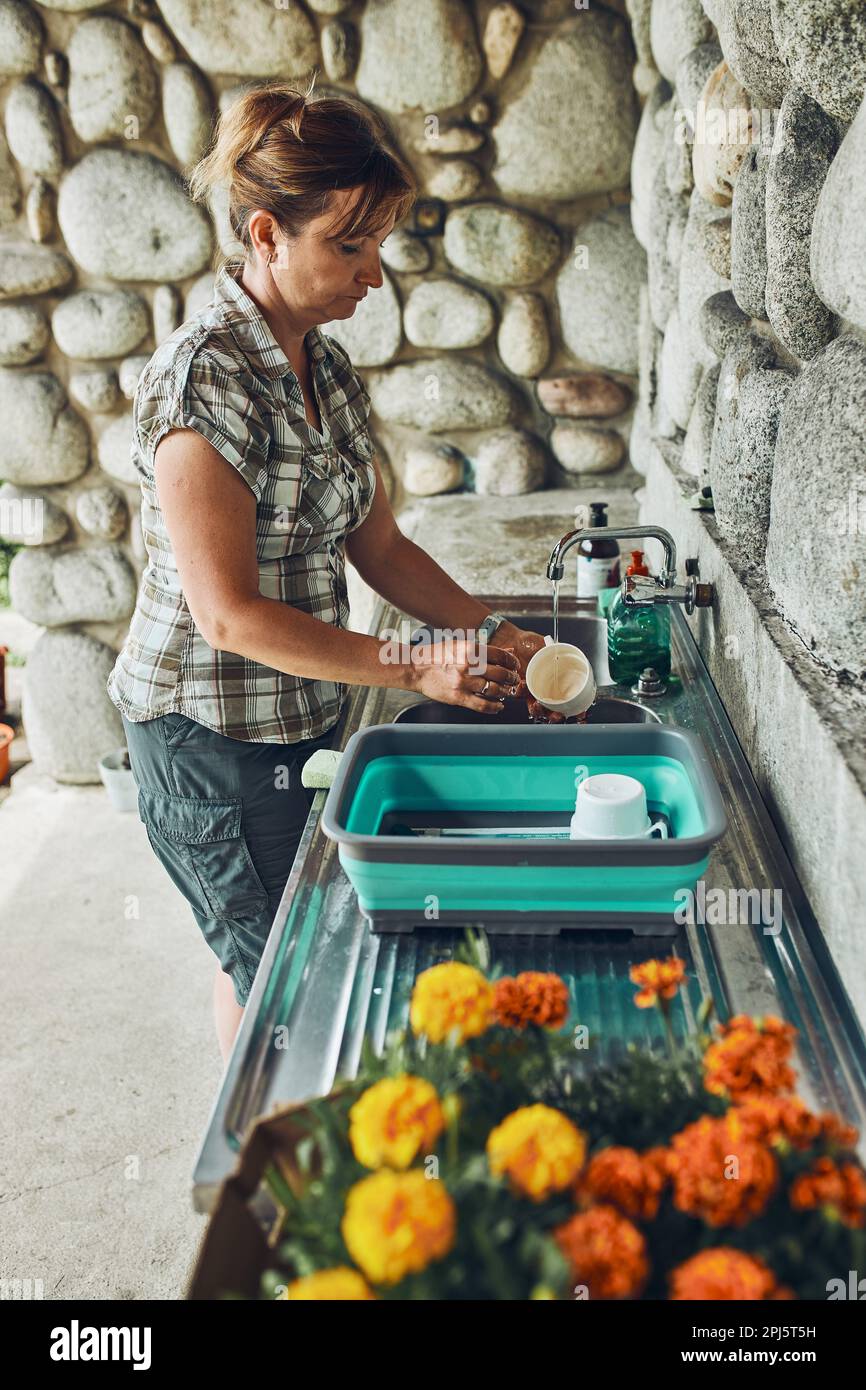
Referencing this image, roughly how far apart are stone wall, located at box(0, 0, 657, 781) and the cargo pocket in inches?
65.9

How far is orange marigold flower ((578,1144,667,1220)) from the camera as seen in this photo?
0.68m

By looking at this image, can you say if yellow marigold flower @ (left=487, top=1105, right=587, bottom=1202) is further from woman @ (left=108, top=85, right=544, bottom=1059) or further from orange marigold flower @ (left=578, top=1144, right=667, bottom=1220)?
woman @ (left=108, top=85, right=544, bottom=1059)

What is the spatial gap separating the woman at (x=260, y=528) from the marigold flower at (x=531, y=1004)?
1.99 feet

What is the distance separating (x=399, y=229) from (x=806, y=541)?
2014 millimetres

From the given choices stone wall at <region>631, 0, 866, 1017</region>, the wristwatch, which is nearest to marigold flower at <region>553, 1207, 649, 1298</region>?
stone wall at <region>631, 0, 866, 1017</region>

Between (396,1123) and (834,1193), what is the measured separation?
0.88 feet

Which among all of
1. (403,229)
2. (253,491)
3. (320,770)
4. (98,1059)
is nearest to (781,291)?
(253,491)

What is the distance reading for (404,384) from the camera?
118 inches

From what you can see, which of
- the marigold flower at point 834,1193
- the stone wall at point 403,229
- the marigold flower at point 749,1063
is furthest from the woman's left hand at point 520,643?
the stone wall at point 403,229

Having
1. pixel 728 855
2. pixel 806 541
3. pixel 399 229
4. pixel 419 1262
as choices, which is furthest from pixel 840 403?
pixel 399 229

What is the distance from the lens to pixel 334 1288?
0.61 metres

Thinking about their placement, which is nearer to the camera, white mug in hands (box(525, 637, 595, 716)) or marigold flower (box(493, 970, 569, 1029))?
marigold flower (box(493, 970, 569, 1029))

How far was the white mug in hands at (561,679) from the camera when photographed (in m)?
1.51

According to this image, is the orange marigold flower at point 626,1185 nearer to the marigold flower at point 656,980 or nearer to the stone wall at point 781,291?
the marigold flower at point 656,980
